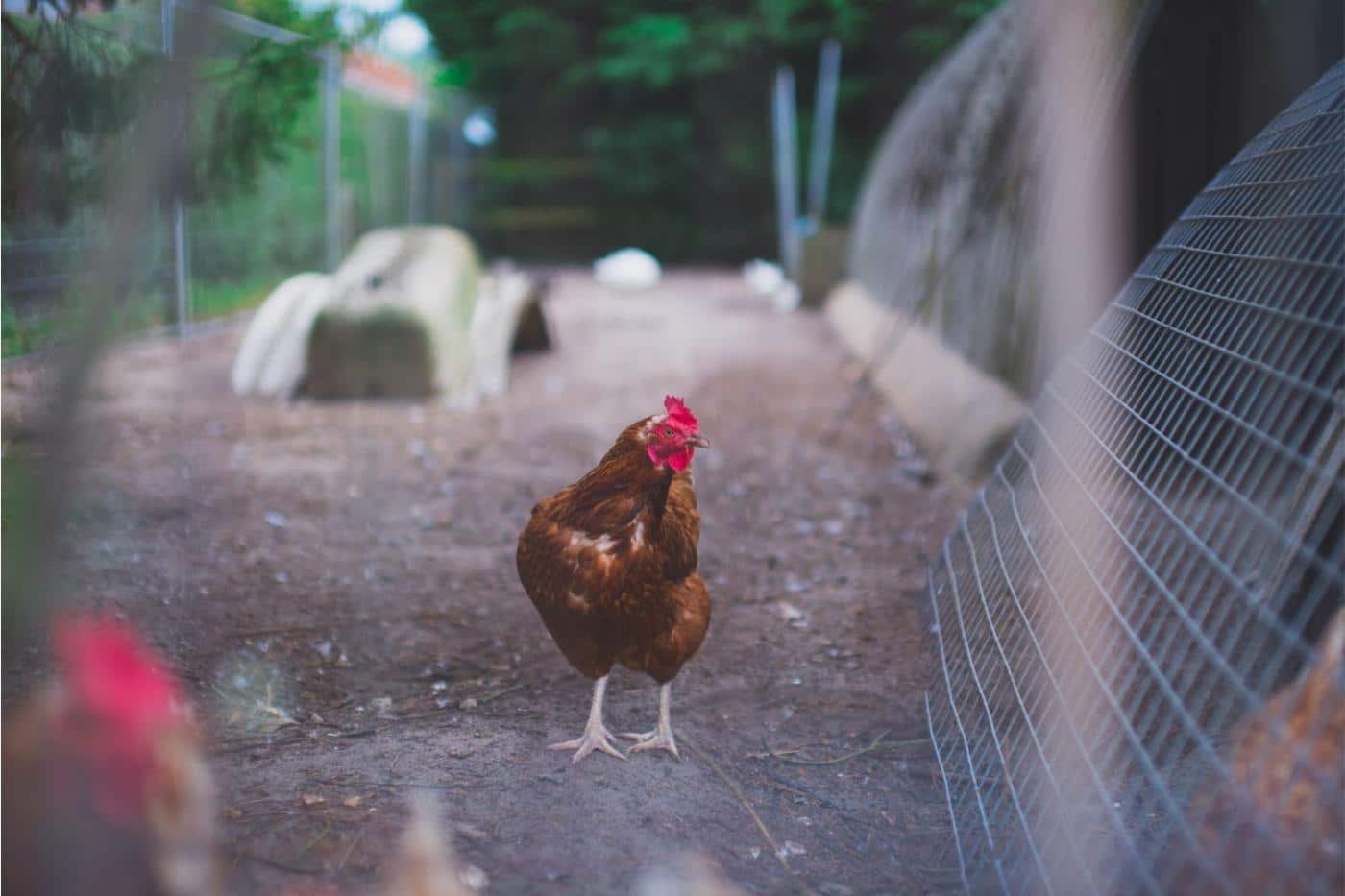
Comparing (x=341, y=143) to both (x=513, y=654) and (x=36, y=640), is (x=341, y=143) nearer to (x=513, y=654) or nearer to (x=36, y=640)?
(x=513, y=654)

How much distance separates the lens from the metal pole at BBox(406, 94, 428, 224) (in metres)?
14.1

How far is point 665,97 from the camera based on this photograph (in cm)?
1991

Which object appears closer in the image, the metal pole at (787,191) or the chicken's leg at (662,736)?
the chicken's leg at (662,736)

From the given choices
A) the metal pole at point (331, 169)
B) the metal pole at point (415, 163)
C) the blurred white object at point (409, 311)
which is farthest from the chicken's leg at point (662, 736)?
the metal pole at point (415, 163)

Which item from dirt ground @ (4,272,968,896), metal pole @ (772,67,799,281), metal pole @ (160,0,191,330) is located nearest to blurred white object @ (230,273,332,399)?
dirt ground @ (4,272,968,896)

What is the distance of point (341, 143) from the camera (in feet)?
32.3

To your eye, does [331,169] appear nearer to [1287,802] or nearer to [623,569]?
[623,569]

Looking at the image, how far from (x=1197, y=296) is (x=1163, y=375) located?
331 millimetres

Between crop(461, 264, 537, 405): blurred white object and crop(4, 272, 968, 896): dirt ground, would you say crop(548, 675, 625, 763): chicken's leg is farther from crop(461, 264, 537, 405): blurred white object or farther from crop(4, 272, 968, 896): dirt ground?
crop(461, 264, 537, 405): blurred white object

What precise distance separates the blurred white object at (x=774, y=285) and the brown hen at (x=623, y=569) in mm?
10763

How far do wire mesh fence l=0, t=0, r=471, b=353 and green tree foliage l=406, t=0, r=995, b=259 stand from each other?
2.84 m

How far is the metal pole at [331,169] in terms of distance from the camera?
9.05 metres

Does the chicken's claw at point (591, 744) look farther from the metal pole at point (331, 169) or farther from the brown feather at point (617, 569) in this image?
the metal pole at point (331, 169)

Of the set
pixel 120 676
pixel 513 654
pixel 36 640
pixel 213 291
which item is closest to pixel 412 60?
pixel 213 291
